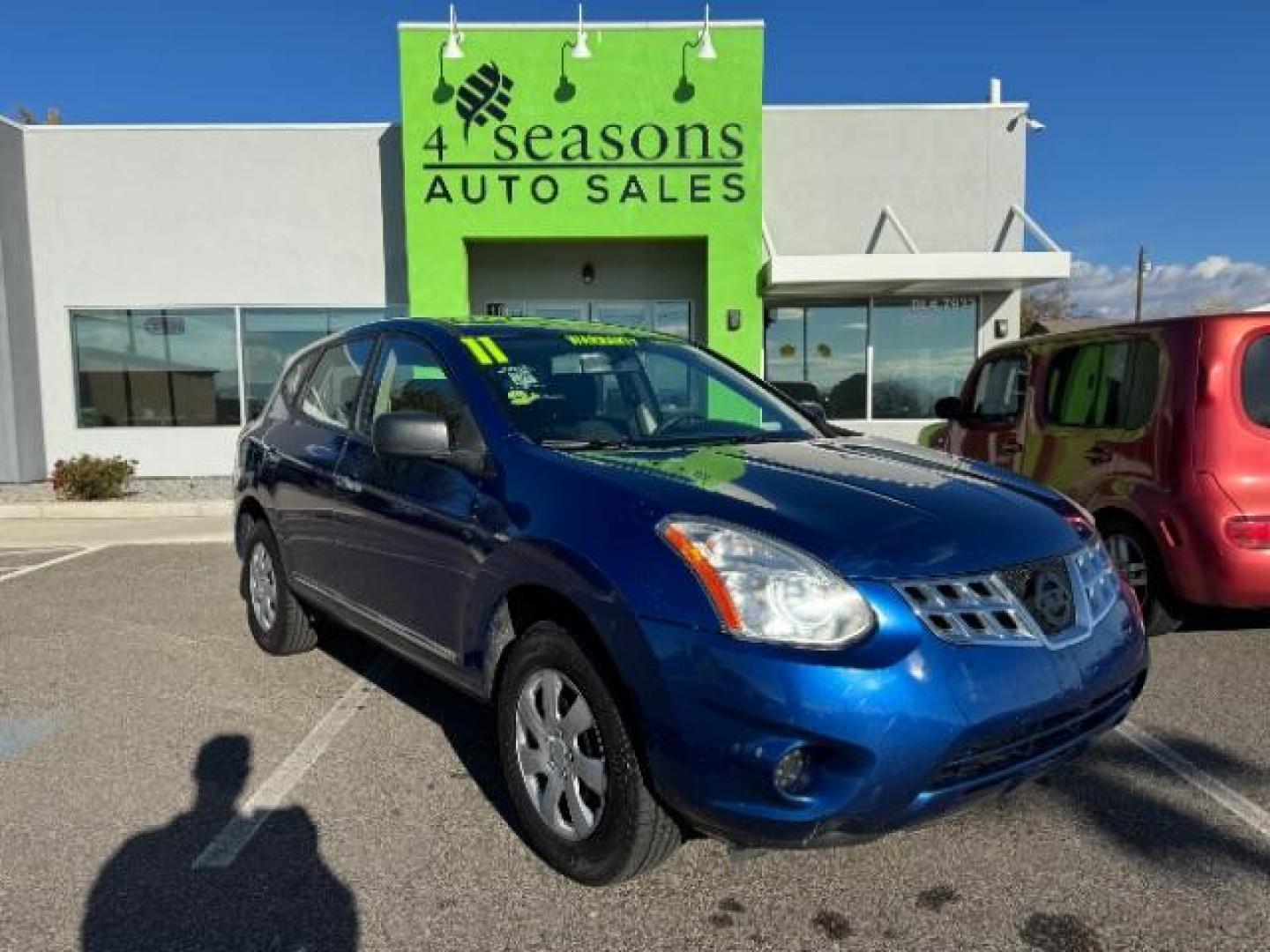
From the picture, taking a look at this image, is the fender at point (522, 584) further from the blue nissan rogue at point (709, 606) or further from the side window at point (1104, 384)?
the side window at point (1104, 384)

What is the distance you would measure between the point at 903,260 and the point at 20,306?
478 inches

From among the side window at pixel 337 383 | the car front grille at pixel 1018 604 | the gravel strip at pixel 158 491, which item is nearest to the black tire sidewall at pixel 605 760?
the car front grille at pixel 1018 604

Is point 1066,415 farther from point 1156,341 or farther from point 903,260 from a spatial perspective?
point 903,260

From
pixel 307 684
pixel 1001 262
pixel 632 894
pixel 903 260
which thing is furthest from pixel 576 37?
pixel 632 894

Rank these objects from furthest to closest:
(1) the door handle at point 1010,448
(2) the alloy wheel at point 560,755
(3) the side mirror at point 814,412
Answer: (1) the door handle at point 1010,448 → (3) the side mirror at point 814,412 → (2) the alloy wheel at point 560,755

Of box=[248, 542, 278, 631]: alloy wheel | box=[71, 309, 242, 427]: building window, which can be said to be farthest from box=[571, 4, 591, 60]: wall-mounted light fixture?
box=[248, 542, 278, 631]: alloy wheel

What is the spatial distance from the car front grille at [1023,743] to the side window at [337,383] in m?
2.87

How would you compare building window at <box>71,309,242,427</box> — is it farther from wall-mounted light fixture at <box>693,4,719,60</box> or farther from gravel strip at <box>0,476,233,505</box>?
wall-mounted light fixture at <box>693,4,719,60</box>

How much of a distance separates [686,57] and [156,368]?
8.80 m

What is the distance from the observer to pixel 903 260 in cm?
1141

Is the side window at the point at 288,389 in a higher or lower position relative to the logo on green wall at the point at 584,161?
lower

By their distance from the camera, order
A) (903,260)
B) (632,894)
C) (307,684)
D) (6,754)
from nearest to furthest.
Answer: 1. (632,894)
2. (6,754)
3. (307,684)
4. (903,260)

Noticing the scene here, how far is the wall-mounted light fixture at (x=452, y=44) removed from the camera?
37.4 feet

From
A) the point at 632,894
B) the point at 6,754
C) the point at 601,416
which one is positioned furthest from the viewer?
the point at 6,754
